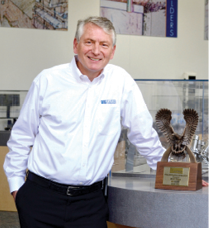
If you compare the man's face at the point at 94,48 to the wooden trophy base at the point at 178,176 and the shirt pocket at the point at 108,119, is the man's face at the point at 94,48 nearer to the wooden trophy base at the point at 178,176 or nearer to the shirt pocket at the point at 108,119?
the shirt pocket at the point at 108,119

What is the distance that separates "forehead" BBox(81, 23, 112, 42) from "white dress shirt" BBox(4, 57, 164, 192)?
0.15 meters

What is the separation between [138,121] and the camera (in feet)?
5.36

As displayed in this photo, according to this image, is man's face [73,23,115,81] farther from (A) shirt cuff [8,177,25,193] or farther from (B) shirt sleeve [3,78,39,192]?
(A) shirt cuff [8,177,25,193]

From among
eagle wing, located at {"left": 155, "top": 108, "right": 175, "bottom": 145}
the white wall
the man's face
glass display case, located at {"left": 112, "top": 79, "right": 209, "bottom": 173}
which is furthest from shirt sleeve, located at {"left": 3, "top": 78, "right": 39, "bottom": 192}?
the white wall

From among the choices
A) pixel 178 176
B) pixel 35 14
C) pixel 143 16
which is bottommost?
pixel 178 176

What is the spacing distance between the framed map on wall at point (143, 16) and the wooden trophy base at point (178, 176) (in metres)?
4.57

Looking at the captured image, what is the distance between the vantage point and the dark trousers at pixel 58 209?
4.91ft

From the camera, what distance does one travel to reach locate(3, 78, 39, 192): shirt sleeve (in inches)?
63.9

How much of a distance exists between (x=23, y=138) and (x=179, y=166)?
2.31ft

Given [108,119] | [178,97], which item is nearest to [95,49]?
[108,119]

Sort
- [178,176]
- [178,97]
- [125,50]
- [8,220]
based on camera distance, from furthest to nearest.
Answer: [125,50]
[8,220]
[178,97]
[178,176]

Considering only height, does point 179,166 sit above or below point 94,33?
below

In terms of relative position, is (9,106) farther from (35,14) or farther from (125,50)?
(125,50)

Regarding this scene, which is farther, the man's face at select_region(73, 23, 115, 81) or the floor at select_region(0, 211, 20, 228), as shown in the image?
the floor at select_region(0, 211, 20, 228)
